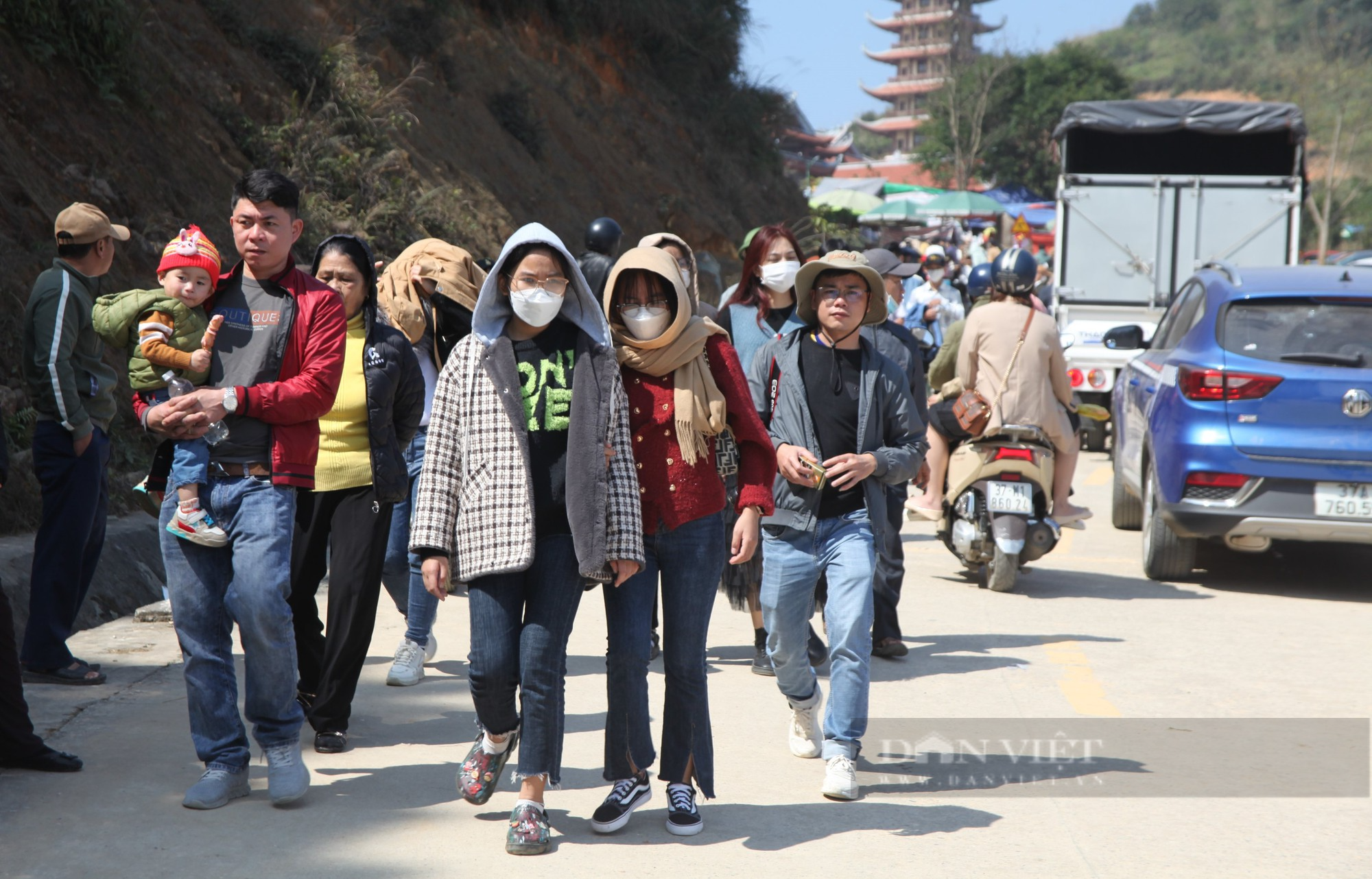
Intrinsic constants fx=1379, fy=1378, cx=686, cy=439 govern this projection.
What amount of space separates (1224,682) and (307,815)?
14.2 feet

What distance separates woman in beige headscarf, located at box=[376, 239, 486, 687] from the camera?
20.0ft

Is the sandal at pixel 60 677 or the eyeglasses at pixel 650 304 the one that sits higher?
the eyeglasses at pixel 650 304

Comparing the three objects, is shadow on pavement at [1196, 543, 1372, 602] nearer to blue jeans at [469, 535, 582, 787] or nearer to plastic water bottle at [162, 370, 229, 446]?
blue jeans at [469, 535, 582, 787]

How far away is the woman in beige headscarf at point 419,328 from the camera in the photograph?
6086mm

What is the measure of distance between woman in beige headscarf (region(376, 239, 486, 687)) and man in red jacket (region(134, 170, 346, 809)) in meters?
1.35

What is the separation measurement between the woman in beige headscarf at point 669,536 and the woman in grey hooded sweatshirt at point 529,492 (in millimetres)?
138

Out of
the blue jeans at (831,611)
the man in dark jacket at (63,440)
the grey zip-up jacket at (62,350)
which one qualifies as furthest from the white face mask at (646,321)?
the man in dark jacket at (63,440)

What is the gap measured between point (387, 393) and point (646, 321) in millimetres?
A: 1552

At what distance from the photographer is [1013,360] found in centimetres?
849

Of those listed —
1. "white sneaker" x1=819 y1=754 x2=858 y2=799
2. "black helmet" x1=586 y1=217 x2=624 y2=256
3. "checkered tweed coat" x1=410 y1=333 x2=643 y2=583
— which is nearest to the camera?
"checkered tweed coat" x1=410 y1=333 x2=643 y2=583

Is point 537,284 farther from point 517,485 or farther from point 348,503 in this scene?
point 348,503

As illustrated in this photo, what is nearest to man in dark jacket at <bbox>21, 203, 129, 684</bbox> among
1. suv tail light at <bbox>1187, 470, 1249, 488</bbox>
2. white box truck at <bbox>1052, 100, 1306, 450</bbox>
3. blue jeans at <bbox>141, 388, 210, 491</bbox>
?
blue jeans at <bbox>141, 388, 210, 491</bbox>

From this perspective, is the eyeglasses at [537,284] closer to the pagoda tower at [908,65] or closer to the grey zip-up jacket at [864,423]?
the grey zip-up jacket at [864,423]

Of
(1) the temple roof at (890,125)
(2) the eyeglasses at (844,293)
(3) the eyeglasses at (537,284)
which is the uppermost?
(1) the temple roof at (890,125)
